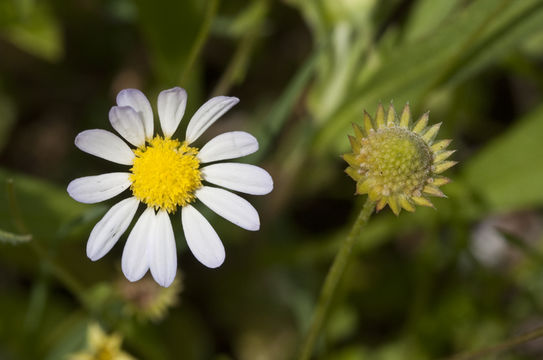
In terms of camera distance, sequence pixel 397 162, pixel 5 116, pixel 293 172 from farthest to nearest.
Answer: pixel 5 116 < pixel 293 172 < pixel 397 162

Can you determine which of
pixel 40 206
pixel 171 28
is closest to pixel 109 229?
pixel 40 206

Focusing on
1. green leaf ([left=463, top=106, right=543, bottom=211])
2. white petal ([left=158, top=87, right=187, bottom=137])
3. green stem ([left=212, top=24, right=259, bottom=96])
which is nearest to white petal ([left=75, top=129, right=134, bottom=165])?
white petal ([left=158, top=87, right=187, bottom=137])

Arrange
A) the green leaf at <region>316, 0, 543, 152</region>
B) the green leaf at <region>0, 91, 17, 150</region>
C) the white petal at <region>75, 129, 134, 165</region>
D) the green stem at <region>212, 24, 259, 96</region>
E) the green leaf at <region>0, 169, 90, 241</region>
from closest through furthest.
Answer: the white petal at <region>75, 129, 134, 165</region> < the green leaf at <region>316, 0, 543, 152</region> < the green leaf at <region>0, 169, 90, 241</region> < the green stem at <region>212, 24, 259, 96</region> < the green leaf at <region>0, 91, 17, 150</region>

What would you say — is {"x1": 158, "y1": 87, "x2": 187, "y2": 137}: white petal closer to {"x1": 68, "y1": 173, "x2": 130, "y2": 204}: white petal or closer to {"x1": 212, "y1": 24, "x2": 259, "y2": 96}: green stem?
{"x1": 68, "y1": 173, "x2": 130, "y2": 204}: white petal

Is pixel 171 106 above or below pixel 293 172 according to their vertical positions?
below

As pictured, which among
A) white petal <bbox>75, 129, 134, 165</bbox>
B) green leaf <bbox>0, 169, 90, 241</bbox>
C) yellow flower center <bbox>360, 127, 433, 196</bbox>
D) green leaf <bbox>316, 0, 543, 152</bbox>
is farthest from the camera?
green leaf <bbox>0, 169, 90, 241</bbox>

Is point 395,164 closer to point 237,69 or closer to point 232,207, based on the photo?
point 232,207

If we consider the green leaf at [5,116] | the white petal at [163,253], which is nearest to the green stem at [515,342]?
the white petal at [163,253]

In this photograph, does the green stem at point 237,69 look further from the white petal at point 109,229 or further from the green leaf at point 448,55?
the white petal at point 109,229
